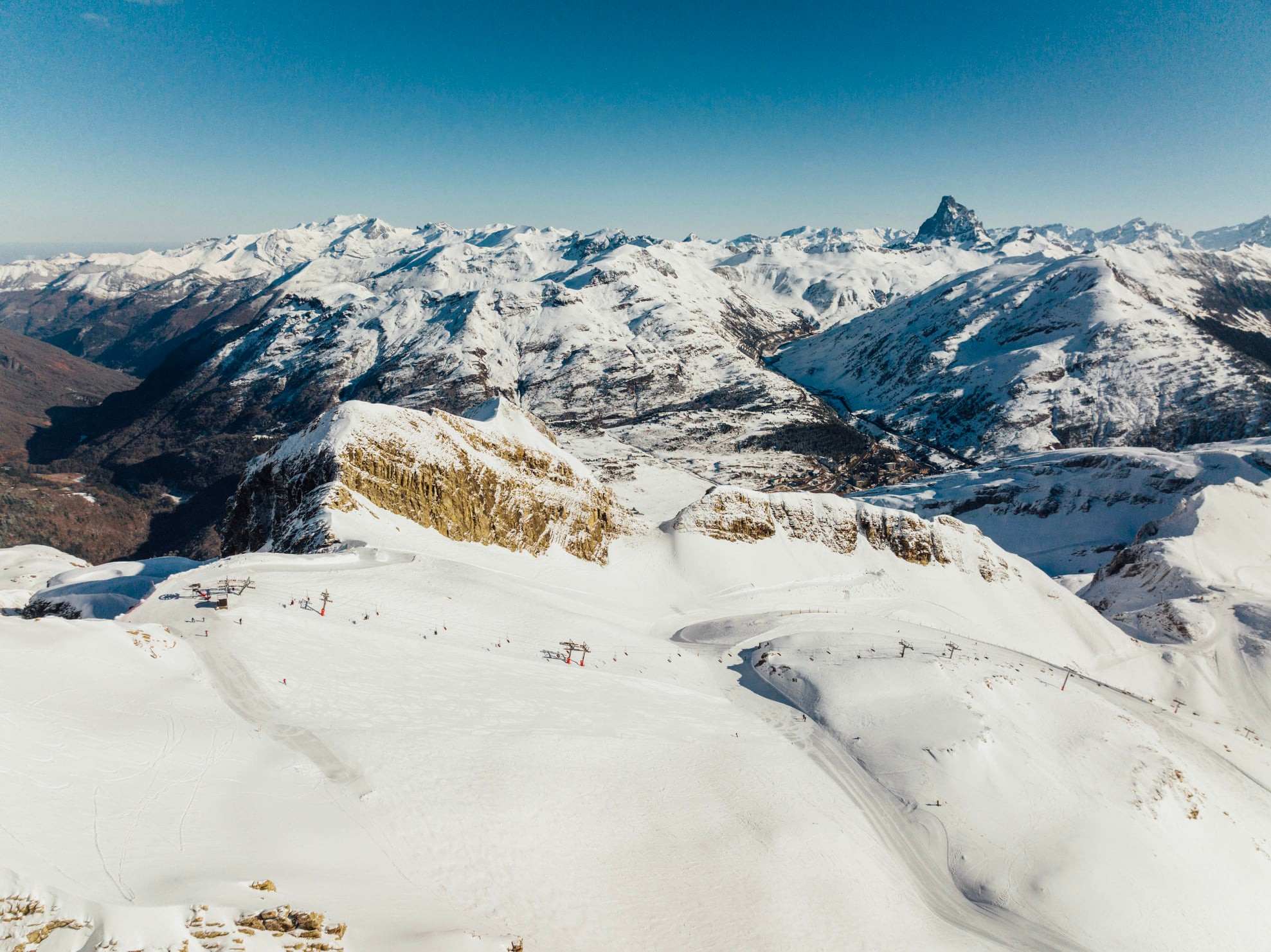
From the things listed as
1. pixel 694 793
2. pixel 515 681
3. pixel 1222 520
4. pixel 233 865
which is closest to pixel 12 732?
pixel 233 865

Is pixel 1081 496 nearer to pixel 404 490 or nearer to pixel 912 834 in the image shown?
pixel 912 834

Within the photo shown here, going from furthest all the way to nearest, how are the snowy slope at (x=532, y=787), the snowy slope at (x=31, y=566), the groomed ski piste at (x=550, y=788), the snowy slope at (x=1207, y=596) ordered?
the snowy slope at (x=1207, y=596)
the snowy slope at (x=31, y=566)
the snowy slope at (x=532, y=787)
the groomed ski piste at (x=550, y=788)

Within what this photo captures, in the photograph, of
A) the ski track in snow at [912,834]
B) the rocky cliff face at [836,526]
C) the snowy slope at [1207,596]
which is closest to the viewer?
the ski track in snow at [912,834]

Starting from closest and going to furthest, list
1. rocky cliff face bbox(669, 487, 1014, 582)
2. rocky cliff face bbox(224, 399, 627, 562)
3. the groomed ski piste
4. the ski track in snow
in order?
the groomed ski piste
the ski track in snow
rocky cliff face bbox(224, 399, 627, 562)
rocky cliff face bbox(669, 487, 1014, 582)

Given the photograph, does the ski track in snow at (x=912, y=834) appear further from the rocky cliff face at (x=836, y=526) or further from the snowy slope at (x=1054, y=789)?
the rocky cliff face at (x=836, y=526)

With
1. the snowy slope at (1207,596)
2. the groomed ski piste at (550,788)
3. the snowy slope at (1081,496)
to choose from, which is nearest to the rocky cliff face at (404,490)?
the groomed ski piste at (550,788)

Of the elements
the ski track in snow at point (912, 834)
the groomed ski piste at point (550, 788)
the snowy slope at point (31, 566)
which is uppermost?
the groomed ski piste at point (550, 788)

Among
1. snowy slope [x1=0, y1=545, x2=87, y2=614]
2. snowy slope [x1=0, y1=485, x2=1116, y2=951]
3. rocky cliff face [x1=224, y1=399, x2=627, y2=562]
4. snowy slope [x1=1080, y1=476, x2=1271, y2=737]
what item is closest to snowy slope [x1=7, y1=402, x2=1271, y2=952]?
snowy slope [x1=0, y1=485, x2=1116, y2=951]

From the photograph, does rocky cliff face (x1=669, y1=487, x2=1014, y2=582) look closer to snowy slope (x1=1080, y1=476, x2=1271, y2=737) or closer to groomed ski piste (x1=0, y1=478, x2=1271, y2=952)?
snowy slope (x1=1080, y1=476, x2=1271, y2=737)
